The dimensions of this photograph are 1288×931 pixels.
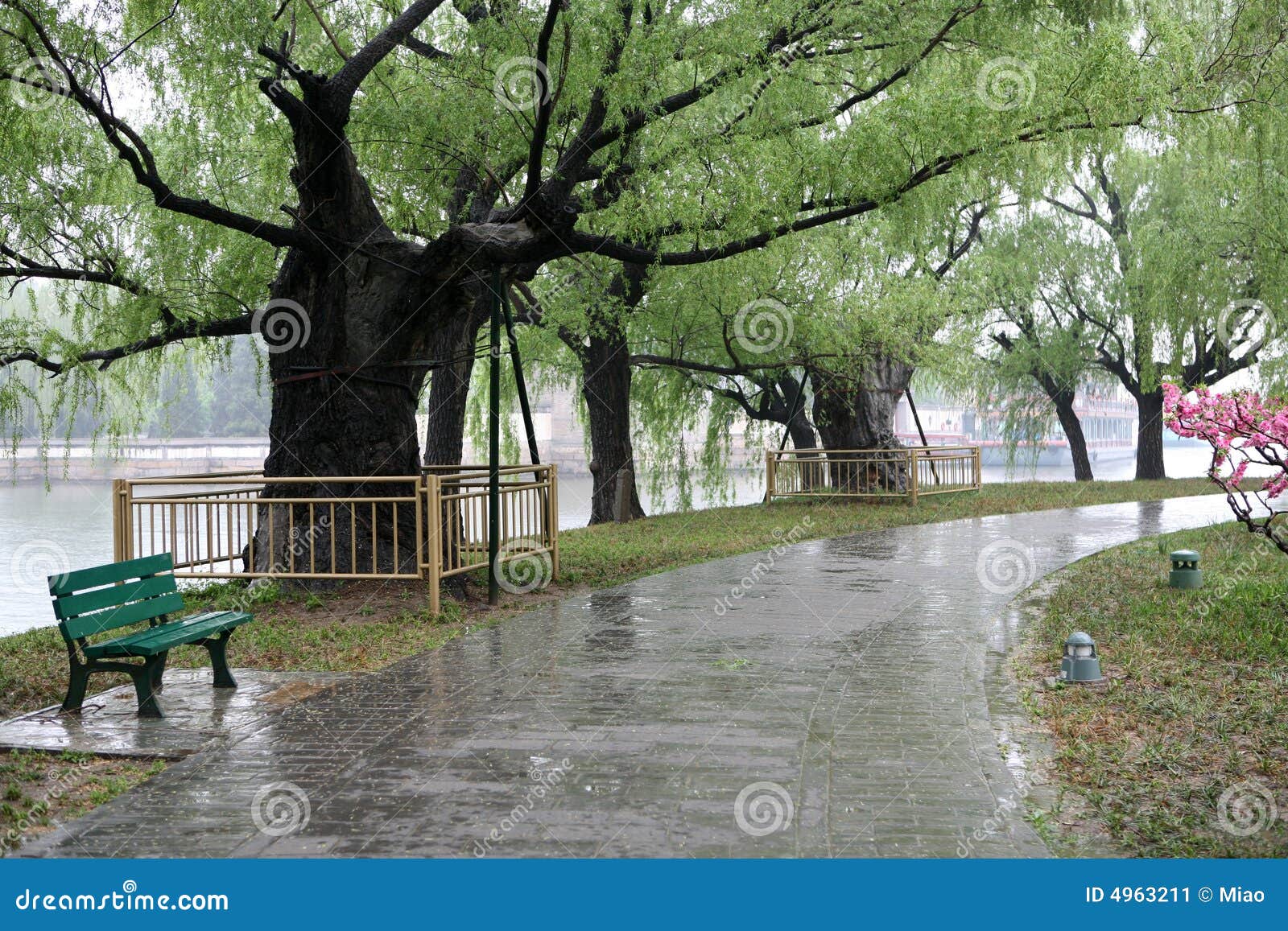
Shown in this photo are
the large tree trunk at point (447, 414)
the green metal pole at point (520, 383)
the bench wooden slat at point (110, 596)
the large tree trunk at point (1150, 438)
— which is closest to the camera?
the bench wooden slat at point (110, 596)

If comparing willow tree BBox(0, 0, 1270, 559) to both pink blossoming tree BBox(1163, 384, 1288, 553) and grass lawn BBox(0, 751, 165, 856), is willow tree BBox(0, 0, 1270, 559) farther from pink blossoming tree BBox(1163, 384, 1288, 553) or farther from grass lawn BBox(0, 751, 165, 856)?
grass lawn BBox(0, 751, 165, 856)

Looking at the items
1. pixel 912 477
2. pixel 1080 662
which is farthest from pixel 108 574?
pixel 912 477

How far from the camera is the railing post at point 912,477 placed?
24.1 m

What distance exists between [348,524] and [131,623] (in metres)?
4.49

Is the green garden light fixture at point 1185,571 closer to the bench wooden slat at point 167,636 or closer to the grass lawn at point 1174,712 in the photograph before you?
the grass lawn at point 1174,712

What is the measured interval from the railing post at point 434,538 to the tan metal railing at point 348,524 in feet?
0.03

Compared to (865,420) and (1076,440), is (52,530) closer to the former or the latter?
(865,420)

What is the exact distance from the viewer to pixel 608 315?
779 inches

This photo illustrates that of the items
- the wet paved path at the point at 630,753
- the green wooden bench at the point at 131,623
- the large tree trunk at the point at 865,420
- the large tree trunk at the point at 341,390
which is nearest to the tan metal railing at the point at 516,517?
the large tree trunk at the point at 341,390

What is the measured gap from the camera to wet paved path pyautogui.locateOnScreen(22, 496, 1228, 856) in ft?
15.4

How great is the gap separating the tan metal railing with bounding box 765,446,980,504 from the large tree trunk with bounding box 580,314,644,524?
3895 millimetres

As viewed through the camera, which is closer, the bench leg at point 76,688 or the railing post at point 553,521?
the bench leg at point 76,688

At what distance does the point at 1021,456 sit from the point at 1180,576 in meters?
24.3

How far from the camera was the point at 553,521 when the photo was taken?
41.8 ft
